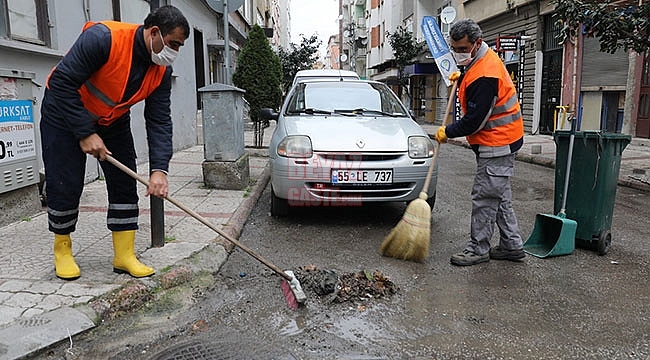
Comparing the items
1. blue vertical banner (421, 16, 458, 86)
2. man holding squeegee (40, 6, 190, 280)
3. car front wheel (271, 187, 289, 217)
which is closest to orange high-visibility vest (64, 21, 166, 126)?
man holding squeegee (40, 6, 190, 280)

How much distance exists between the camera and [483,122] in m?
3.85

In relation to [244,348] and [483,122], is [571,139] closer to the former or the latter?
[483,122]

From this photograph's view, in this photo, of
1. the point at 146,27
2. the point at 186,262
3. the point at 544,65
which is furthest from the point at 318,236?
the point at 544,65

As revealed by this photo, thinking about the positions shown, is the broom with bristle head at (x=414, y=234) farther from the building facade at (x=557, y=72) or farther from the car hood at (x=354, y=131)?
the building facade at (x=557, y=72)

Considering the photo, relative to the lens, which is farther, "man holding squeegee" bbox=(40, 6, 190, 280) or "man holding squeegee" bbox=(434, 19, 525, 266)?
"man holding squeegee" bbox=(434, 19, 525, 266)

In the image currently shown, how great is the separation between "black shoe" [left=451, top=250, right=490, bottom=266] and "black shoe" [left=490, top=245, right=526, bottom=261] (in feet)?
0.32

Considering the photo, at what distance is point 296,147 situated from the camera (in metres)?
5.10

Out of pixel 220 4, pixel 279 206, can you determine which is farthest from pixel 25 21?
pixel 279 206

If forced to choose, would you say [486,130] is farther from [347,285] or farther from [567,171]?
[347,285]

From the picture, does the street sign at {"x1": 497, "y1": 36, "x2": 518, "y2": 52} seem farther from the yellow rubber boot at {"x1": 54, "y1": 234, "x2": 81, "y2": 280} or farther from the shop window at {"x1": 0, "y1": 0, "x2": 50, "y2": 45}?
the yellow rubber boot at {"x1": 54, "y1": 234, "x2": 81, "y2": 280}

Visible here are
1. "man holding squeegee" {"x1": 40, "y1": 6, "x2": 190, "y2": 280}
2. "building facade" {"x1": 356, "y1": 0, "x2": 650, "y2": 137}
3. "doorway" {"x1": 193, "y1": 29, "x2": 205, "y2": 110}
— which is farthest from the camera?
"doorway" {"x1": 193, "y1": 29, "x2": 205, "y2": 110}

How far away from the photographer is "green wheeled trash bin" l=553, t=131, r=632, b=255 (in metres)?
4.30

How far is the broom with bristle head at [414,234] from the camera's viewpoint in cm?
404

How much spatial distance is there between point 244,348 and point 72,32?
16.5ft
